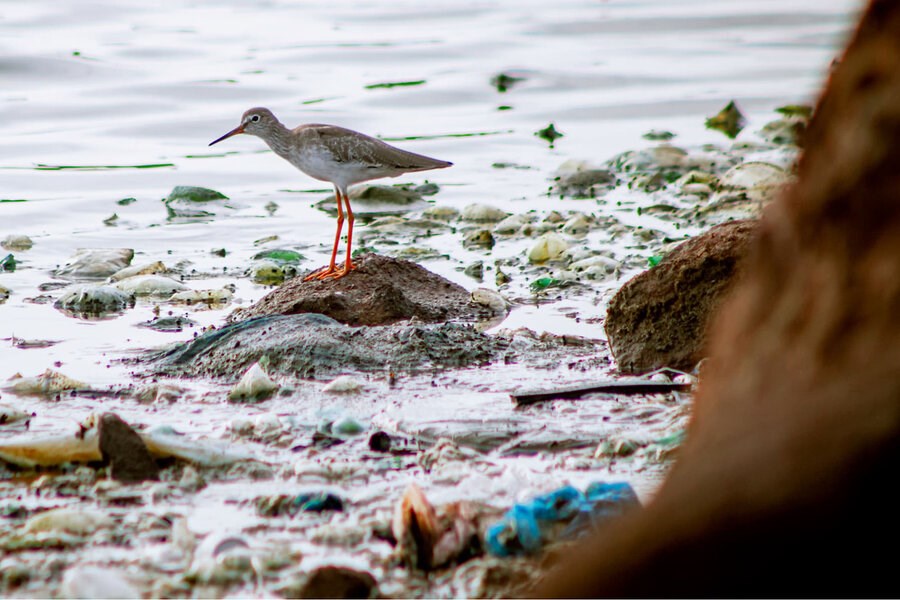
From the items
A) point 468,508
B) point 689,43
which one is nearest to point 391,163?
point 468,508

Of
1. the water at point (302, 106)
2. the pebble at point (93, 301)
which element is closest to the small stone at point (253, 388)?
the water at point (302, 106)

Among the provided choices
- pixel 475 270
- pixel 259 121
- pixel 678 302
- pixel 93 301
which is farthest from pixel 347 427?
pixel 259 121

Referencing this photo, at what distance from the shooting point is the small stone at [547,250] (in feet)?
25.3

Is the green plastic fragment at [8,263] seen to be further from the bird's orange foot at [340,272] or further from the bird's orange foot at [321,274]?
the bird's orange foot at [340,272]

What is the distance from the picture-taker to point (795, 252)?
2.43 m

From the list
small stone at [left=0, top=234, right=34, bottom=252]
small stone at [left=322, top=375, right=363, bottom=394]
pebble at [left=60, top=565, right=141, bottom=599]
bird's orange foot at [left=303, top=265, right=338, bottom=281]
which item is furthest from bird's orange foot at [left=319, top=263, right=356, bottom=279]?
pebble at [left=60, top=565, right=141, bottom=599]

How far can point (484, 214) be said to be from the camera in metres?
8.90

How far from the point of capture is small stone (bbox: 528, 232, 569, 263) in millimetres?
7707

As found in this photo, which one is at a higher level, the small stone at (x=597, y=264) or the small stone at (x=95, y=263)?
the small stone at (x=597, y=264)

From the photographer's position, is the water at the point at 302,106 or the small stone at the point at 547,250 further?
the small stone at the point at 547,250

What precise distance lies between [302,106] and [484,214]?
13.4 ft

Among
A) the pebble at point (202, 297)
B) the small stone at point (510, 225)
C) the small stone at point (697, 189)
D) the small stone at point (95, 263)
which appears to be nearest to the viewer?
the pebble at point (202, 297)

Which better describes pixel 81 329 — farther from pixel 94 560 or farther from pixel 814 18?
pixel 814 18

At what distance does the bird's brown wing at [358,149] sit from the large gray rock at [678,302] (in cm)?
258
